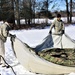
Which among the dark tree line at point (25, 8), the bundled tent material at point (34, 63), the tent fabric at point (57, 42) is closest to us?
the bundled tent material at point (34, 63)

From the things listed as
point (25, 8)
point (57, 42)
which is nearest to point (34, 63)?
point (57, 42)

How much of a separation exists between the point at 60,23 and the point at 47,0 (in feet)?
104

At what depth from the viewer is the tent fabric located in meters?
10.7

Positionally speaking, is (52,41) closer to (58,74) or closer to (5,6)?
(58,74)

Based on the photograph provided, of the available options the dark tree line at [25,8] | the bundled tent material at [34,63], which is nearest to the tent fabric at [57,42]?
the bundled tent material at [34,63]

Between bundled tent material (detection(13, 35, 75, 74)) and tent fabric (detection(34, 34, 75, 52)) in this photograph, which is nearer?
bundled tent material (detection(13, 35, 75, 74))

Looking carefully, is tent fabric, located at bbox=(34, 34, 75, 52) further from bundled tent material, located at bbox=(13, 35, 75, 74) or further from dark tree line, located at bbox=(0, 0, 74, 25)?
dark tree line, located at bbox=(0, 0, 74, 25)

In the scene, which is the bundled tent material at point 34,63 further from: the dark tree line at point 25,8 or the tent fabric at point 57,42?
the dark tree line at point 25,8

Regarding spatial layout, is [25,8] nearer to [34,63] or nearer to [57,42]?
[57,42]

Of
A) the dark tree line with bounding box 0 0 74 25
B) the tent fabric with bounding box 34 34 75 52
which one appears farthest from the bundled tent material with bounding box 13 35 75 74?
the dark tree line with bounding box 0 0 74 25

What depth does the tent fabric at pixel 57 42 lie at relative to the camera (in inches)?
420

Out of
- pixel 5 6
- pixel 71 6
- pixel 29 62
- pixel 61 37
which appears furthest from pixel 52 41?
pixel 71 6

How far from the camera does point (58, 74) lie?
7.78 metres

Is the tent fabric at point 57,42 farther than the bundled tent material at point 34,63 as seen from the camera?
Yes
